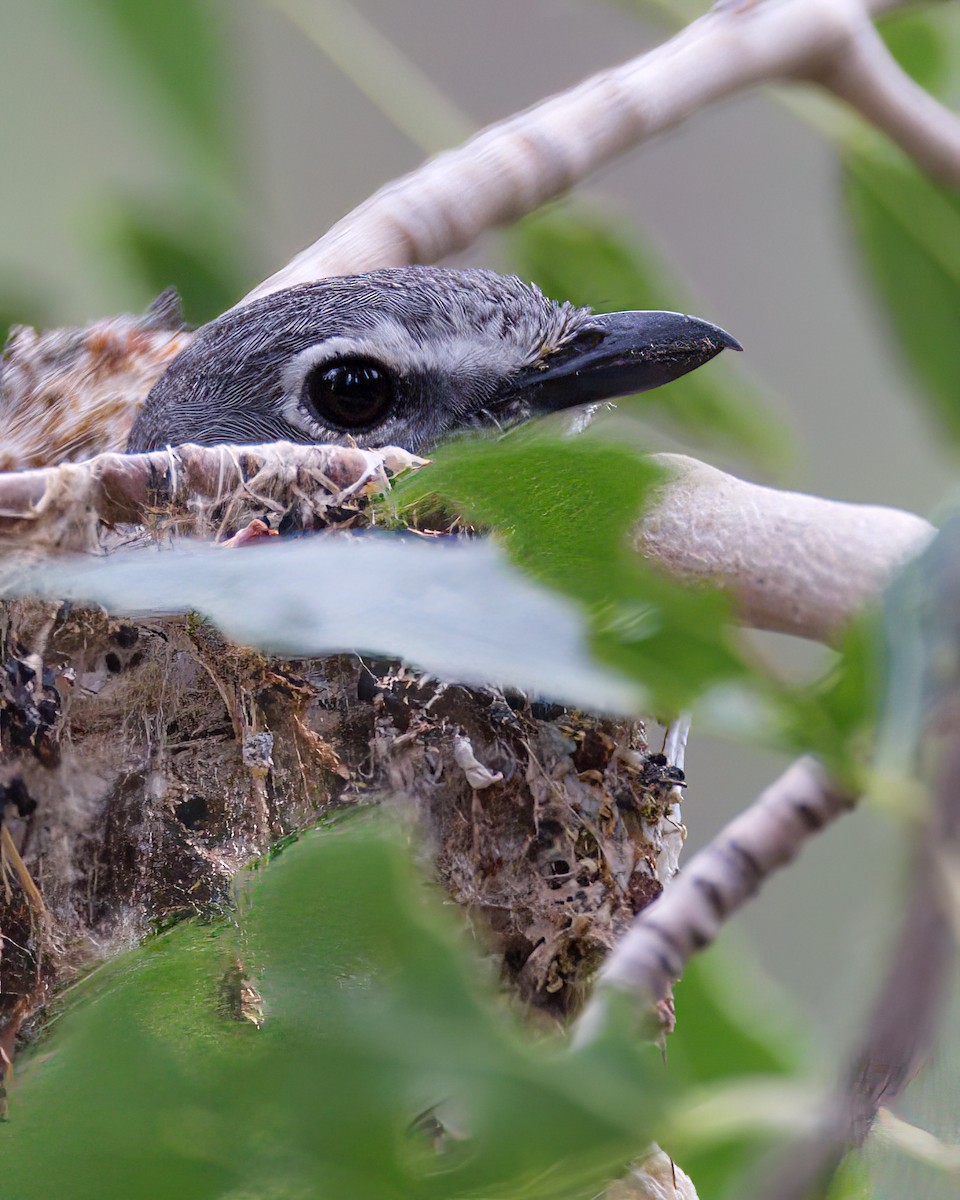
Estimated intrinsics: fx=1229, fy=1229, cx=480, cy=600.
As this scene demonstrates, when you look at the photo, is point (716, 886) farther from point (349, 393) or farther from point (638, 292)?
point (638, 292)

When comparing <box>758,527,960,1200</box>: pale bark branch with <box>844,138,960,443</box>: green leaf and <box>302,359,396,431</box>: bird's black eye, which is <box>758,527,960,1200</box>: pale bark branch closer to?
<box>302,359,396,431</box>: bird's black eye

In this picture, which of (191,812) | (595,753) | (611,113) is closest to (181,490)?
(191,812)

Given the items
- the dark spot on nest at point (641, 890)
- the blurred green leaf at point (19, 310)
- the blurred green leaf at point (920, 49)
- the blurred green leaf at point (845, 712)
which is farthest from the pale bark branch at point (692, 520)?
the blurred green leaf at point (920, 49)

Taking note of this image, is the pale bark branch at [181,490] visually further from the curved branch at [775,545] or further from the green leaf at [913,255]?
the green leaf at [913,255]

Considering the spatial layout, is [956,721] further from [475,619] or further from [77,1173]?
[77,1173]

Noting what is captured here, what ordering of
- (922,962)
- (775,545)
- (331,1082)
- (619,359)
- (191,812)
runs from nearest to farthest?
(922,962) → (331,1082) → (775,545) → (191,812) → (619,359)

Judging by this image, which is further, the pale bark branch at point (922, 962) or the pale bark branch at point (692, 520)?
the pale bark branch at point (692, 520)
